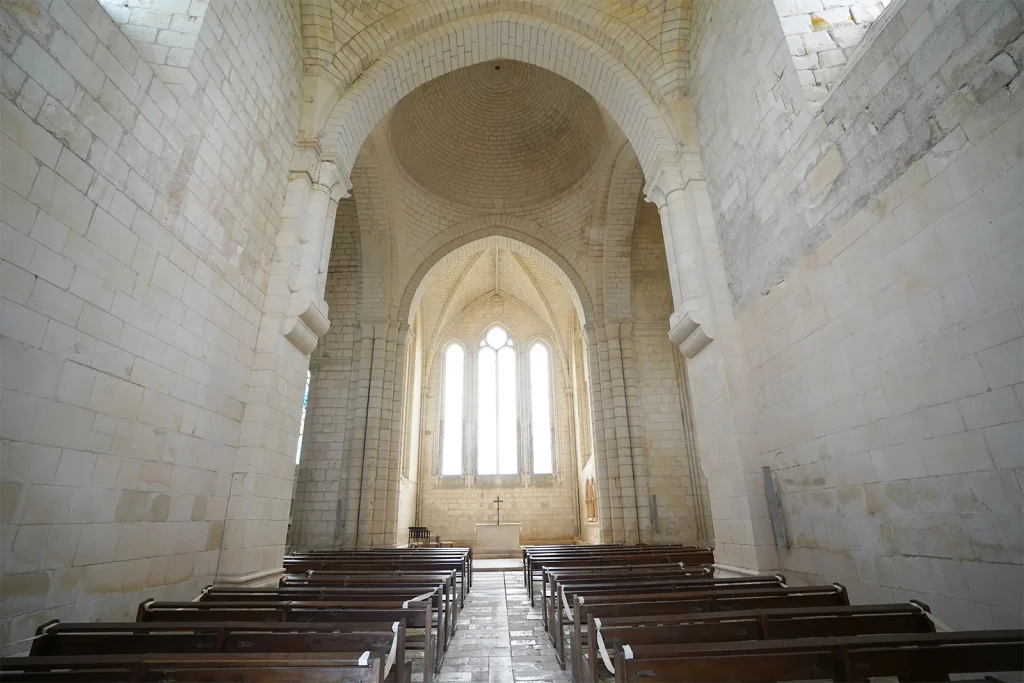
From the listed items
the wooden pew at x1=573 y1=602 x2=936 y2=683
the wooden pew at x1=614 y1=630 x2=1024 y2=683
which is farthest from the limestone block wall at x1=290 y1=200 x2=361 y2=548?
the wooden pew at x1=614 y1=630 x2=1024 y2=683

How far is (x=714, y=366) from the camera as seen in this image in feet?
19.1

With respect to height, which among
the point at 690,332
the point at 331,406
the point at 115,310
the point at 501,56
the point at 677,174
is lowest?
the point at 115,310

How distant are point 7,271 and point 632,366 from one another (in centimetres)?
1065

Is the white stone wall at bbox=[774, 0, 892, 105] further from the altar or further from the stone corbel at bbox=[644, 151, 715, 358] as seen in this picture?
the altar

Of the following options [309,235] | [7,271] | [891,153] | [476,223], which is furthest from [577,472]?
[7,271]

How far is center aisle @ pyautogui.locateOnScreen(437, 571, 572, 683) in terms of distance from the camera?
321 cm

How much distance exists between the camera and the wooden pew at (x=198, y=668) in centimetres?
165

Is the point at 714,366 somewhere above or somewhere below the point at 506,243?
below

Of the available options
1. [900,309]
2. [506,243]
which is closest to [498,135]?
[506,243]

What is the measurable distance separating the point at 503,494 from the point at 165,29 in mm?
16242

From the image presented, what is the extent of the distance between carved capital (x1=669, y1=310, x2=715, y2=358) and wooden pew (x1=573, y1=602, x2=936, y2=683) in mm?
3645

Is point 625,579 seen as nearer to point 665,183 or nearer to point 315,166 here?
point 665,183

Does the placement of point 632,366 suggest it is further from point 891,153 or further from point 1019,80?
point 1019,80

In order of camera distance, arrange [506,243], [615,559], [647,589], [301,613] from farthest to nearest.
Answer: [506,243], [615,559], [647,589], [301,613]
